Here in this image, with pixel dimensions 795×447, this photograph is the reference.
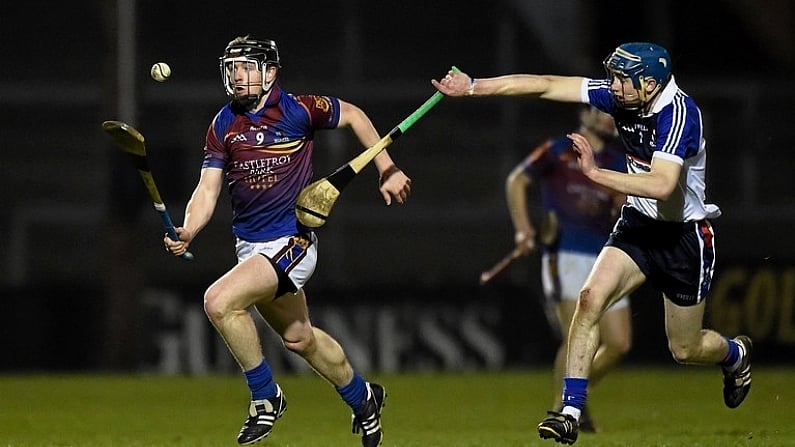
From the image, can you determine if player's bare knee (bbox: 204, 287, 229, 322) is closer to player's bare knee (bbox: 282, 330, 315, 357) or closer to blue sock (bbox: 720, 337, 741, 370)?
player's bare knee (bbox: 282, 330, 315, 357)

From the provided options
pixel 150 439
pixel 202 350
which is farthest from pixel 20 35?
pixel 150 439

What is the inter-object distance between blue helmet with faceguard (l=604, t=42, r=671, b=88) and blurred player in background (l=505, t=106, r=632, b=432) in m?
2.29

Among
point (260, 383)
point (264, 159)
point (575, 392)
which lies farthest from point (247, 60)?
point (575, 392)

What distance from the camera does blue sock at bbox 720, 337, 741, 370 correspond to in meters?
8.30

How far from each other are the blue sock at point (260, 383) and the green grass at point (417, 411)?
44.8 inches

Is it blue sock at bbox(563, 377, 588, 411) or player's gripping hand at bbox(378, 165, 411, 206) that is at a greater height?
player's gripping hand at bbox(378, 165, 411, 206)

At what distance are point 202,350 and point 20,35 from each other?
9.92 m

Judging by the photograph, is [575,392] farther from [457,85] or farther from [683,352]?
[457,85]

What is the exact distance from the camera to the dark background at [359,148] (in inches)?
631

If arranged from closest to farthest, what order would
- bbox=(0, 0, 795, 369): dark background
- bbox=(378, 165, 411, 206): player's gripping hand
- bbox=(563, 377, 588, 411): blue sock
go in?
bbox=(563, 377, 588, 411): blue sock
bbox=(378, 165, 411, 206): player's gripping hand
bbox=(0, 0, 795, 369): dark background

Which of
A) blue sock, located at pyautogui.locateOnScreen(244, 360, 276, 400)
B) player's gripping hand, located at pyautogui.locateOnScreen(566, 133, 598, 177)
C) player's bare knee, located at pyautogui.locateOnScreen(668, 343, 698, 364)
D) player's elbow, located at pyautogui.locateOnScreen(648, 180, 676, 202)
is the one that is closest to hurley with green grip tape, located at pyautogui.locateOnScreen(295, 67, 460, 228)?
blue sock, located at pyautogui.locateOnScreen(244, 360, 276, 400)

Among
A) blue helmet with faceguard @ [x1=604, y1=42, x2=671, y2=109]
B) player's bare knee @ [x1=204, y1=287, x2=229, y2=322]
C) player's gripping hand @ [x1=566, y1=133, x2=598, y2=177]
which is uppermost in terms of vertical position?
blue helmet with faceguard @ [x1=604, y1=42, x2=671, y2=109]

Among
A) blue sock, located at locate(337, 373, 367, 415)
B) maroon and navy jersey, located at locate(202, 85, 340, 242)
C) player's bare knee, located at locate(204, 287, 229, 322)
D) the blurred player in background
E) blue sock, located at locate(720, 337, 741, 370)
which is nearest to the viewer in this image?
player's bare knee, located at locate(204, 287, 229, 322)

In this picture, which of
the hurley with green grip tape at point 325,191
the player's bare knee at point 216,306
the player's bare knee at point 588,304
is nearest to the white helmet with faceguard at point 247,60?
the hurley with green grip tape at point 325,191
